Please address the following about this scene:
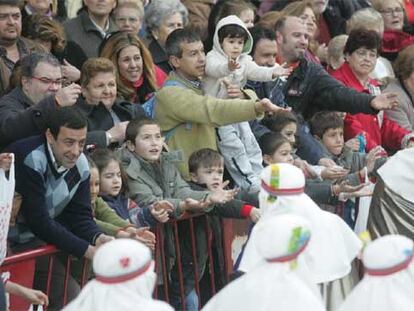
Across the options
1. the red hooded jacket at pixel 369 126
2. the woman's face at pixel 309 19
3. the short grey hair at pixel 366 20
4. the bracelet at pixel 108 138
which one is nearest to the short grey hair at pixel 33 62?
the bracelet at pixel 108 138

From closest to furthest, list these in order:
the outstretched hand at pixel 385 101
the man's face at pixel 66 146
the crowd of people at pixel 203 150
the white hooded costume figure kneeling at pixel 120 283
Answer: the white hooded costume figure kneeling at pixel 120 283, the crowd of people at pixel 203 150, the man's face at pixel 66 146, the outstretched hand at pixel 385 101

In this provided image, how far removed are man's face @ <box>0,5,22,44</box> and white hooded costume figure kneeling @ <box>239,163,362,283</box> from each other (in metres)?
2.48

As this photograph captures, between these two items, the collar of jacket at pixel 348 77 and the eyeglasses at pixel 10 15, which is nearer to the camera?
the eyeglasses at pixel 10 15

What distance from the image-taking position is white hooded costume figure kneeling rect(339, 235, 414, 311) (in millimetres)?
9008

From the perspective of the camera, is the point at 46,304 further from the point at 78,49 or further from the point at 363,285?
the point at 78,49

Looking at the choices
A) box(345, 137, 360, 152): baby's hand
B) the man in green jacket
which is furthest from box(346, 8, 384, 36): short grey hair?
the man in green jacket

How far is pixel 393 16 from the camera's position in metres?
16.3

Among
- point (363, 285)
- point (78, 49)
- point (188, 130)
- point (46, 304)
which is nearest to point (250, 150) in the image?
point (188, 130)

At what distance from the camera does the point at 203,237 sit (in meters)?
11.9

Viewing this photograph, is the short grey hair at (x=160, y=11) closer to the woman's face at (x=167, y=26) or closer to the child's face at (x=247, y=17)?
the woman's face at (x=167, y=26)

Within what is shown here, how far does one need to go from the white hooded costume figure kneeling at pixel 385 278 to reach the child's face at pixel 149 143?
9.54 feet

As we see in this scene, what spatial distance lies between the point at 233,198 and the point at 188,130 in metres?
0.87

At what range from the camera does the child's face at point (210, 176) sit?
12.1 metres

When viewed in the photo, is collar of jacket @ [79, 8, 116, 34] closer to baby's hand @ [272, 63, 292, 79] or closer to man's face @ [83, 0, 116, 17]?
man's face @ [83, 0, 116, 17]
